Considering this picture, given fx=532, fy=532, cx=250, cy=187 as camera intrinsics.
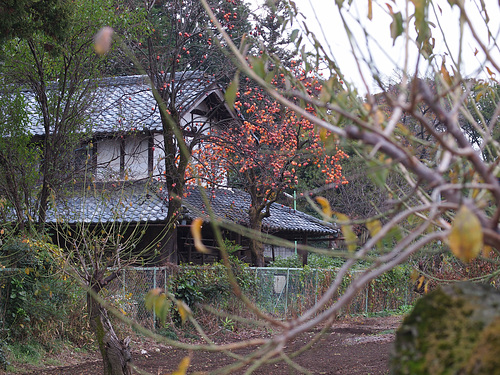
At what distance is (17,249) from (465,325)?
8.23 meters

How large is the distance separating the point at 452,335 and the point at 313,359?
783 centimetres

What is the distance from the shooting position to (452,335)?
3.45 feet

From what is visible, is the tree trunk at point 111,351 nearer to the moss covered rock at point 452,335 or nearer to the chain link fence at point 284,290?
the chain link fence at point 284,290

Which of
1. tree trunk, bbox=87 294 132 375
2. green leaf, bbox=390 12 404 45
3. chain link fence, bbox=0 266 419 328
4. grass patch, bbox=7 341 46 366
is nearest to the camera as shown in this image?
green leaf, bbox=390 12 404 45

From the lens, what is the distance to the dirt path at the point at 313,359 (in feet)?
24.2

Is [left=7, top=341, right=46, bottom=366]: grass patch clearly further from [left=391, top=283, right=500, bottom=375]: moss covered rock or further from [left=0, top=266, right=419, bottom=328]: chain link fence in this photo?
[left=391, top=283, right=500, bottom=375]: moss covered rock

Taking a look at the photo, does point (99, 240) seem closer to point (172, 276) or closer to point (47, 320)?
point (47, 320)

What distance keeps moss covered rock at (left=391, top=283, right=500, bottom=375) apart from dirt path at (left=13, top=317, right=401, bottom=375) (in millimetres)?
5226

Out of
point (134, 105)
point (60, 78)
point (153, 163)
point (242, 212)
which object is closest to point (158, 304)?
point (60, 78)

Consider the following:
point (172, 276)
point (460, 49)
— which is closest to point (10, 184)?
point (172, 276)

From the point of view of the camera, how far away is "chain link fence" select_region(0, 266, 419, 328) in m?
10.0

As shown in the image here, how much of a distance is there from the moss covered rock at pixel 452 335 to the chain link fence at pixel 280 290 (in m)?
6.75

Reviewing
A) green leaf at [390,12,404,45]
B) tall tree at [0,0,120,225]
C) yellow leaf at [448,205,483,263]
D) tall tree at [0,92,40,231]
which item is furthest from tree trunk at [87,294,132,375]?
yellow leaf at [448,205,483,263]

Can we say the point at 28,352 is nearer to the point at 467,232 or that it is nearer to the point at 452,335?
the point at 452,335
